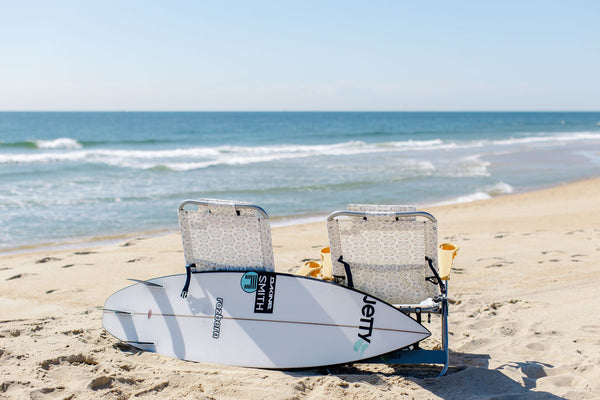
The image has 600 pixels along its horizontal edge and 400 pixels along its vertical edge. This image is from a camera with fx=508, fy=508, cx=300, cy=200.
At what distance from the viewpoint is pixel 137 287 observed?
407 centimetres

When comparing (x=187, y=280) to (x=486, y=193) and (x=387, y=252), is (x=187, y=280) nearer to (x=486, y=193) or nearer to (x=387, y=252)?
(x=387, y=252)

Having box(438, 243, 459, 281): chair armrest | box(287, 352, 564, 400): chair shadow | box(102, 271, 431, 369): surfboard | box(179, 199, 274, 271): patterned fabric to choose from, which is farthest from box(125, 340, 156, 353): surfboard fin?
box(438, 243, 459, 281): chair armrest

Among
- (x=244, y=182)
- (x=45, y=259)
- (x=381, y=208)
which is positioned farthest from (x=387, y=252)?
(x=244, y=182)

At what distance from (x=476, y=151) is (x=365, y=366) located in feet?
90.5

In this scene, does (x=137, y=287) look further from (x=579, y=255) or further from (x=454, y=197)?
(x=454, y=197)

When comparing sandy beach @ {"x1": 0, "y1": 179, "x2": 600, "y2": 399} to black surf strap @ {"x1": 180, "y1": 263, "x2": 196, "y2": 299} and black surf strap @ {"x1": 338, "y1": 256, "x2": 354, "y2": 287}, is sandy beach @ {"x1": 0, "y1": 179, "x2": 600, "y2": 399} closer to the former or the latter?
black surf strap @ {"x1": 180, "y1": 263, "x2": 196, "y2": 299}

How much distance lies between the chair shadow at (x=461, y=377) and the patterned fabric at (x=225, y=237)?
0.86 m

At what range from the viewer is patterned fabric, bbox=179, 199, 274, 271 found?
143 inches

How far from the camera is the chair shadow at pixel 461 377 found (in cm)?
323

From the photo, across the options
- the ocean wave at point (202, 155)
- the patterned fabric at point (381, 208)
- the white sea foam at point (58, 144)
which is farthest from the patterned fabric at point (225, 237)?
the white sea foam at point (58, 144)

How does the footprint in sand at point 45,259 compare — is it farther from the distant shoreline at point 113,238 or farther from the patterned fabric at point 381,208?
the patterned fabric at point 381,208

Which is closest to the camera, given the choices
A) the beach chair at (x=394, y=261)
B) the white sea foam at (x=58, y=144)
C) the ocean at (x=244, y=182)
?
the beach chair at (x=394, y=261)

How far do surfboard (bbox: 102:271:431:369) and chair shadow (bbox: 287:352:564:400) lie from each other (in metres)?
0.13

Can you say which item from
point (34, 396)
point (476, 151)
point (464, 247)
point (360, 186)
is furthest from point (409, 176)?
point (34, 396)
